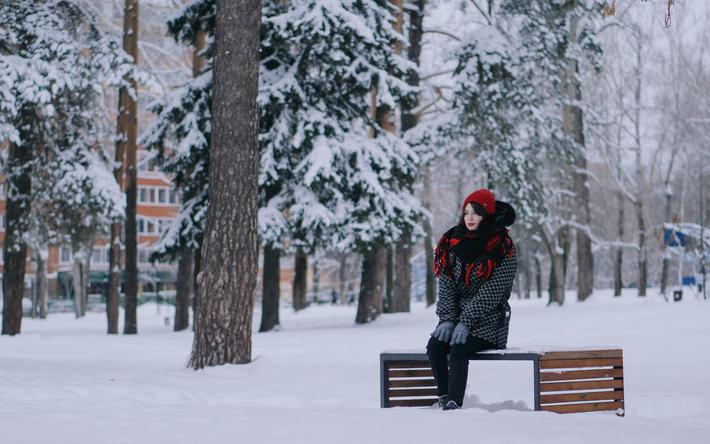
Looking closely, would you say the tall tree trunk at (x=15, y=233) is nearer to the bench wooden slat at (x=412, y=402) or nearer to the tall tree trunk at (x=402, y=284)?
the tall tree trunk at (x=402, y=284)

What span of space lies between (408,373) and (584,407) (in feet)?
4.75

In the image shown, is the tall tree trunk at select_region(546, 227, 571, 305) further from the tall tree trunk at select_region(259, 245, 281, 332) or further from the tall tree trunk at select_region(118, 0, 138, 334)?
the tall tree trunk at select_region(118, 0, 138, 334)

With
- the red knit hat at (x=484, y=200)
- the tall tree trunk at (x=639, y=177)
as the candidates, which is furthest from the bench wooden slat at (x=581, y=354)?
the tall tree trunk at (x=639, y=177)

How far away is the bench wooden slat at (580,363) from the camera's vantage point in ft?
21.4

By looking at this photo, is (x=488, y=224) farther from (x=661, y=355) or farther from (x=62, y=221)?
(x=62, y=221)

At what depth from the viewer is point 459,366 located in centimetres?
664

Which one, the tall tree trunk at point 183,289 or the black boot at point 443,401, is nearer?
the black boot at point 443,401

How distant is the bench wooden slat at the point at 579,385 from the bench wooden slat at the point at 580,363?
0.39ft

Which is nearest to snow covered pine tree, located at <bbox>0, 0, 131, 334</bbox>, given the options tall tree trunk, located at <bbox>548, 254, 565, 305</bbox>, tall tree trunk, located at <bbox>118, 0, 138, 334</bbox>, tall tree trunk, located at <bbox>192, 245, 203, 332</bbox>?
tall tree trunk, located at <bbox>118, 0, 138, 334</bbox>

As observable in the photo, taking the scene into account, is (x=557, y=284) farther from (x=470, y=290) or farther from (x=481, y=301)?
(x=481, y=301)

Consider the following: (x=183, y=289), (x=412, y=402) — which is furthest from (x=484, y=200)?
(x=183, y=289)

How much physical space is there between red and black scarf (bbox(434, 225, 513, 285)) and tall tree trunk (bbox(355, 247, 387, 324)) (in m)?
16.0

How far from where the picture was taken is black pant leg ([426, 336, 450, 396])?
22.6 feet

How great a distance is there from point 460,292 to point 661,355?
6.64 metres
